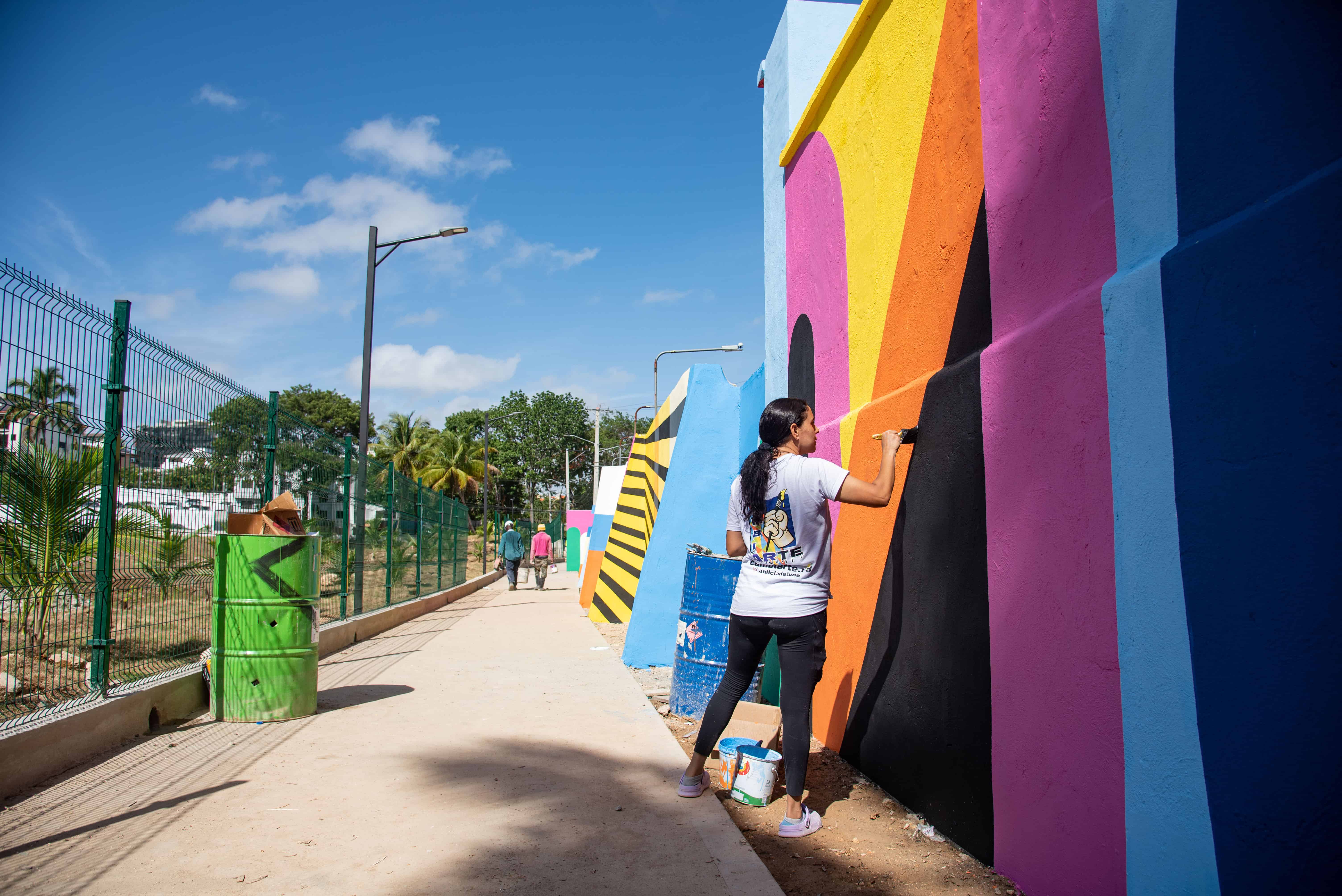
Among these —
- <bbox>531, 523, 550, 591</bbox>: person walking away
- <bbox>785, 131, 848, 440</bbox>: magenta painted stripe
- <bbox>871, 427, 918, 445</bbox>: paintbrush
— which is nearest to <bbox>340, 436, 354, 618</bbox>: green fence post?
<bbox>785, 131, 848, 440</bbox>: magenta painted stripe

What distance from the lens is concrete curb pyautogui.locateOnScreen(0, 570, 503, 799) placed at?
357cm

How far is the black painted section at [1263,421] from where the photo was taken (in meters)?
1.64

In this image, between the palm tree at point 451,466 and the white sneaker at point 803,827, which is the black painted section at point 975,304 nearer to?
the white sneaker at point 803,827

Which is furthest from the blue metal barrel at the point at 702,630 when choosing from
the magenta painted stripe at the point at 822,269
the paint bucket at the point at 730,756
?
the paint bucket at the point at 730,756

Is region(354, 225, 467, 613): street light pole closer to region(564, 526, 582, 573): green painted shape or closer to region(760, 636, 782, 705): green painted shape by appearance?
region(760, 636, 782, 705): green painted shape

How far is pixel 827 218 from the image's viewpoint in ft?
16.9

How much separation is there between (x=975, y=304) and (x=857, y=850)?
2.21 metres

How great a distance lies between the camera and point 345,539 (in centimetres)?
942

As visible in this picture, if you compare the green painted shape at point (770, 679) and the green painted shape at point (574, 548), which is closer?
the green painted shape at point (770, 679)

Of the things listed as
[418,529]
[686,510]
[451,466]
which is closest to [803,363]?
[686,510]

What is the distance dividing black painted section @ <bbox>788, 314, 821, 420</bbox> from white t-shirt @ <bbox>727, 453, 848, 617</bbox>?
75.9 inches

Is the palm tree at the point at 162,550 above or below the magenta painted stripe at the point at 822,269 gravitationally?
below

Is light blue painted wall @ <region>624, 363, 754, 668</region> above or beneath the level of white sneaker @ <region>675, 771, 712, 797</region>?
above

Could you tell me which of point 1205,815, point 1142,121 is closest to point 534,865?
point 1205,815
